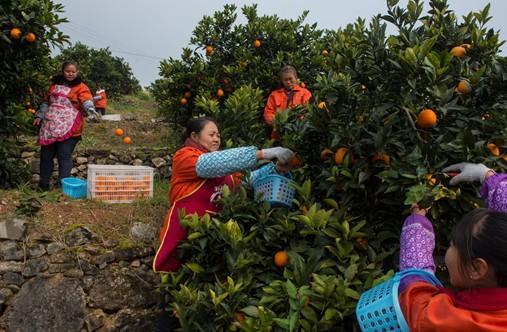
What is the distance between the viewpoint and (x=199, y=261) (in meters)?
2.49

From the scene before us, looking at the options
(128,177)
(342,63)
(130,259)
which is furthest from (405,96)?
(128,177)

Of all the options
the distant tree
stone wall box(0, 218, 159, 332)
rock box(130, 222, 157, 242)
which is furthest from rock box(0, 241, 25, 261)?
the distant tree

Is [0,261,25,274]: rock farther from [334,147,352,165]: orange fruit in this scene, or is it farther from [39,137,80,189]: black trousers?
[334,147,352,165]: orange fruit

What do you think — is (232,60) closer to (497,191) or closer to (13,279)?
(13,279)

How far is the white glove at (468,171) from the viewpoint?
5.97ft

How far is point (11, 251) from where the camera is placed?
383 centimetres

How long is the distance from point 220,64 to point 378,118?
514 centimetres

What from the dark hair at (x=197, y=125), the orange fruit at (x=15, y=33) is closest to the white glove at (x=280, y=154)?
the dark hair at (x=197, y=125)

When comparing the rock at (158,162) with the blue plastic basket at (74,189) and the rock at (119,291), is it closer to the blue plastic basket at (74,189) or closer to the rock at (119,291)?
the blue plastic basket at (74,189)

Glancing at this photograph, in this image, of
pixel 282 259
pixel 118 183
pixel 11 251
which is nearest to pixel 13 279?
pixel 11 251

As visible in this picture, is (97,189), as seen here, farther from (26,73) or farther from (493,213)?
(493,213)

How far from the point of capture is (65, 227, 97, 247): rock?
4004 millimetres

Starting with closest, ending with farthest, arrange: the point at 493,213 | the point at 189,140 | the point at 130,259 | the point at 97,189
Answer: the point at 493,213
the point at 189,140
the point at 130,259
the point at 97,189

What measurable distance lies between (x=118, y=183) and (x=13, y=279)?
1385 millimetres
